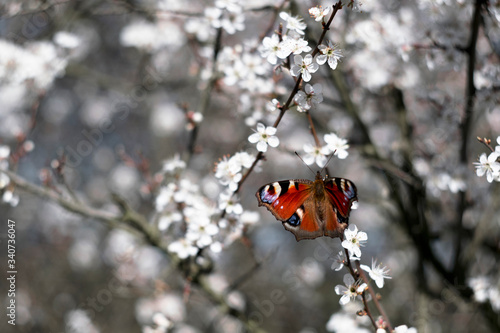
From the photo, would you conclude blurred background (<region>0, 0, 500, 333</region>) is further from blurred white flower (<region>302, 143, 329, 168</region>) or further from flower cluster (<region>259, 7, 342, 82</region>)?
flower cluster (<region>259, 7, 342, 82</region>)

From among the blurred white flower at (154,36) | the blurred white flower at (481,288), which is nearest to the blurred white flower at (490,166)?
the blurred white flower at (481,288)

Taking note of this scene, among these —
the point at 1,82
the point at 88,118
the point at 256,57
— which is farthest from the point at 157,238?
the point at 88,118

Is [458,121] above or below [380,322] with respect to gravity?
above

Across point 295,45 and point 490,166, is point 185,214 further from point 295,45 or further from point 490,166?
point 490,166

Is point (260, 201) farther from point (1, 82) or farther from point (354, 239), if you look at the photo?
point (1, 82)

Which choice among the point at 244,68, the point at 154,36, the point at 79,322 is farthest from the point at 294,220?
the point at 79,322

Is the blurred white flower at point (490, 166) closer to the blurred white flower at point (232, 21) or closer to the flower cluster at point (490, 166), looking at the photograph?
the flower cluster at point (490, 166)
